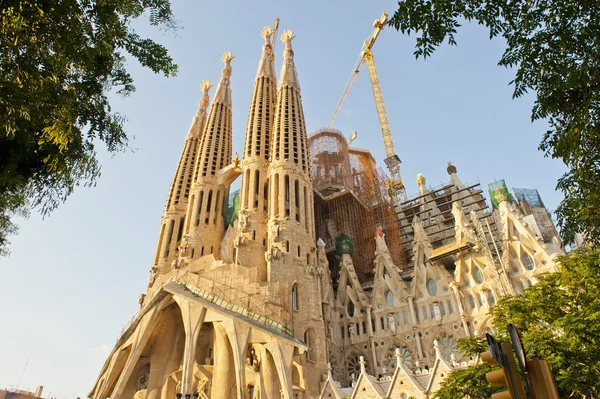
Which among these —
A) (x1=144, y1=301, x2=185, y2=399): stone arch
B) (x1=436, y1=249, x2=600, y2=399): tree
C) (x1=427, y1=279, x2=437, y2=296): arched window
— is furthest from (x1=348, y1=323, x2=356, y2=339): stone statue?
(x1=436, y1=249, x2=600, y2=399): tree

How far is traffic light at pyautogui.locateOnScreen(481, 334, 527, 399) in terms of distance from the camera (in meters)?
2.96

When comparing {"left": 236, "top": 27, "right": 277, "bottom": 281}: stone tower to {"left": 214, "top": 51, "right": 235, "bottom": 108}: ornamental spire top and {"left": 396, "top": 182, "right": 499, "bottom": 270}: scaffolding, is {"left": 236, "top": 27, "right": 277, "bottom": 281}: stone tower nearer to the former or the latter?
{"left": 214, "top": 51, "right": 235, "bottom": 108}: ornamental spire top

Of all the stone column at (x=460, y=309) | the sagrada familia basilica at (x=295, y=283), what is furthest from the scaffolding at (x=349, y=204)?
the stone column at (x=460, y=309)

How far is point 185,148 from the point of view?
46.4m

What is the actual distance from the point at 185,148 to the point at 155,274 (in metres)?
15.7

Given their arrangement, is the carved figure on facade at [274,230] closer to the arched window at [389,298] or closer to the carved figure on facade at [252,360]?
the carved figure on facade at [252,360]

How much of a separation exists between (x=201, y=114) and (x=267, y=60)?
1010 centimetres

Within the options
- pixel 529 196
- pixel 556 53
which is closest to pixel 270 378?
pixel 556 53

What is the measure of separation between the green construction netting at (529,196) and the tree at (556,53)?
38567 mm

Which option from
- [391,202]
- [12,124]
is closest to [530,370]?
[12,124]

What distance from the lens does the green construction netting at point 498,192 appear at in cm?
3909

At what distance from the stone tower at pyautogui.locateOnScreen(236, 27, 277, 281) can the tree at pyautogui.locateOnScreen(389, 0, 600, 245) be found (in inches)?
986

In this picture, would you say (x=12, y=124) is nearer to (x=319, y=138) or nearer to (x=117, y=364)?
(x=117, y=364)

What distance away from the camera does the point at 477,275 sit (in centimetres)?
3020
